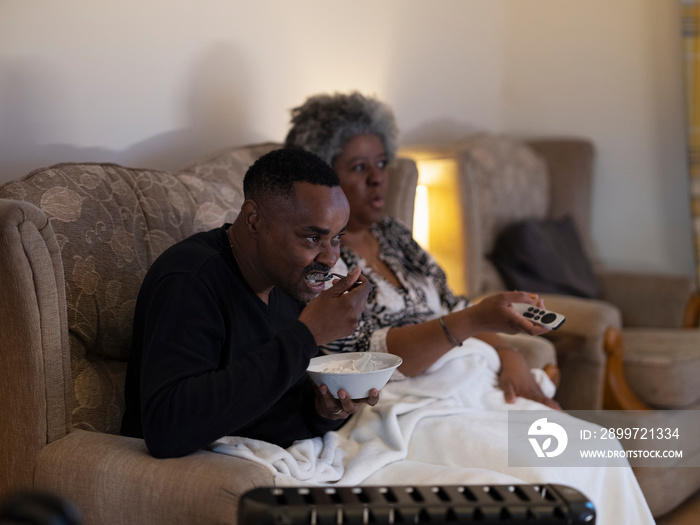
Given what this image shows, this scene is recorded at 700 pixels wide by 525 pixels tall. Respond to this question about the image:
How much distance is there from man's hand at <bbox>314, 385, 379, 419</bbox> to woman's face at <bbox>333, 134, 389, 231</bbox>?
25.7 inches

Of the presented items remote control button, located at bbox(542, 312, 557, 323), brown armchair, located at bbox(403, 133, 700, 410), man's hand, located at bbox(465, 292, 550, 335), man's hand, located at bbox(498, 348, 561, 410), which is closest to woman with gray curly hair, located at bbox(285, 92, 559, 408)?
man's hand, located at bbox(498, 348, 561, 410)

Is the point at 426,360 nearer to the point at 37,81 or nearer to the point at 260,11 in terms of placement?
the point at 37,81

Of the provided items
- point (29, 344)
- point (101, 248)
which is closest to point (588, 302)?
point (101, 248)

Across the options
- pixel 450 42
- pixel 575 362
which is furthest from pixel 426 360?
pixel 450 42

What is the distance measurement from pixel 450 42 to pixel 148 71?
1607 mm

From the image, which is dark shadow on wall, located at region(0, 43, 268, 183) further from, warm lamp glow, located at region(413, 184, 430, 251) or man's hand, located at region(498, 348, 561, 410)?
man's hand, located at region(498, 348, 561, 410)

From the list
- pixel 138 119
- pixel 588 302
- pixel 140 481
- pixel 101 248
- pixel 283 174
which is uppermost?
pixel 138 119

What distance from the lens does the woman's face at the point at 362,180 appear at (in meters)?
1.85

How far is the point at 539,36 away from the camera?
3.43 m

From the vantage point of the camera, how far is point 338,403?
4.07ft

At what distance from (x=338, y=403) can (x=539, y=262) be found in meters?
1.69

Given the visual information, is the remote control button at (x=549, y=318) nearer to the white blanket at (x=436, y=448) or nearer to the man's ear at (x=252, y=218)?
the white blanket at (x=436, y=448)

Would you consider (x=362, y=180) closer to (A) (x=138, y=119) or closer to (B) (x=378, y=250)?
(B) (x=378, y=250)

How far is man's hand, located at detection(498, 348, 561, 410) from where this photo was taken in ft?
5.67
